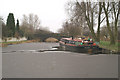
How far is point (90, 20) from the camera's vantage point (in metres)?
18.0

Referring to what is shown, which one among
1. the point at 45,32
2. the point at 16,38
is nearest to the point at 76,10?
the point at 45,32

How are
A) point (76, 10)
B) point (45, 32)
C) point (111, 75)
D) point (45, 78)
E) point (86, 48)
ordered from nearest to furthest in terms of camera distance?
point (45, 78) → point (111, 75) → point (86, 48) → point (76, 10) → point (45, 32)

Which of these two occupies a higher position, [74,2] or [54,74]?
[74,2]

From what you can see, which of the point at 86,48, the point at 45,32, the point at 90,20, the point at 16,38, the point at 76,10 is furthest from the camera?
the point at 16,38

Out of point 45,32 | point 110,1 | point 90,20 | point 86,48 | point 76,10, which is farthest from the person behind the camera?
point 45,32

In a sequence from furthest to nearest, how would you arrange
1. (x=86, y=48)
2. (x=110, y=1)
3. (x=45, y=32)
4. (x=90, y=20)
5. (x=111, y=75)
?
(x=45, y=32), (x=90, y=20), (x=110, y=1), (x=86, y=48), (x=111, y=75)

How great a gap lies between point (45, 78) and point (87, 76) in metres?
1.43

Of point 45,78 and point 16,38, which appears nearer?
point 45,78

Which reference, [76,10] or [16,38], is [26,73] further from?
[16,38]

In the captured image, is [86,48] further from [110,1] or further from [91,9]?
[91,9]

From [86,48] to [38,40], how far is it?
A: 17820 mm

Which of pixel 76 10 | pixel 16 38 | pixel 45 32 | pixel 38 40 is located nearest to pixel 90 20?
pixel 76 10

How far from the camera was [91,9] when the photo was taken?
16.1m

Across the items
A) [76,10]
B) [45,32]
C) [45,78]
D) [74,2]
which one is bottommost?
[45,78]
